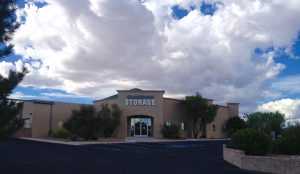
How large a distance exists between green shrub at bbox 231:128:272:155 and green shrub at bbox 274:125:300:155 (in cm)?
71

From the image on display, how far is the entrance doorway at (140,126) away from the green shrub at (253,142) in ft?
94.8

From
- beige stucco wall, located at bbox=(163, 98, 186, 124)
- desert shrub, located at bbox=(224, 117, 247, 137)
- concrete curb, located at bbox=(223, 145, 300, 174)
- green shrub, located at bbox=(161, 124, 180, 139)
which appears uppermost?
beige stucco wall, located at bbox=(163, 98, 186, 124)

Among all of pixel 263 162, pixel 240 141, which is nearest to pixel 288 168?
pixel 263 162

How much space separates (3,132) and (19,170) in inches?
139

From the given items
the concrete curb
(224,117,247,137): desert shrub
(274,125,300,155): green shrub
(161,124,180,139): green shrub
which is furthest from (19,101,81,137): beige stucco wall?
(274,125,300,155): green shrub

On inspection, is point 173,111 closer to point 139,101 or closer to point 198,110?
point 198,110

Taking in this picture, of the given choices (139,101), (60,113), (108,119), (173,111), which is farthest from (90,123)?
(173,111)

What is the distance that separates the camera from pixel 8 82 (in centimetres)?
994

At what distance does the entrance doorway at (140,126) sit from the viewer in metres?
44.8

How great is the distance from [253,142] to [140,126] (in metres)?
30.0

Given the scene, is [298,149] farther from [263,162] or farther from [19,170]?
[19,170]

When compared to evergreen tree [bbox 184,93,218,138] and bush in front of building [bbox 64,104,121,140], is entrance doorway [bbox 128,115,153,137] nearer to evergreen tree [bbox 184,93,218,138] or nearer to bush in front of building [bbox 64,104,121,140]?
bush in front of building [bbox 64,104,121,140]

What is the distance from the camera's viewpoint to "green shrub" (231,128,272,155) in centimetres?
1547

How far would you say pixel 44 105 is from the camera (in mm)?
41094
